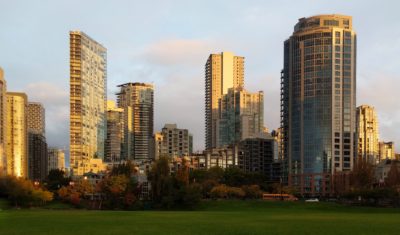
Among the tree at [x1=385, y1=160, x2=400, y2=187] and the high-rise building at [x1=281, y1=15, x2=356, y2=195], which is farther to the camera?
the high-rise building at [x1=281, y1=15, x2=356, y2=195]

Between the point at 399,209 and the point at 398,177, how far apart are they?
35270 millimetres

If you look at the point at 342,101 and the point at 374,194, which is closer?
the point at 374,194

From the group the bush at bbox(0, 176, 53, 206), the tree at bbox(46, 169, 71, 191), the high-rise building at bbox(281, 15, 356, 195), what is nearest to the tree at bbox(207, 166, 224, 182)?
the high-rise building at bbox(281, 15, 356, 195)

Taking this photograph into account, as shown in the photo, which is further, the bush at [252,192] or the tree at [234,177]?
the tree at [234,177]

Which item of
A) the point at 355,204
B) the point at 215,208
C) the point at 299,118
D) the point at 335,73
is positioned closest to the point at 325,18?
the point at 335,73

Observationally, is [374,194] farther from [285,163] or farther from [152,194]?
[285,163]

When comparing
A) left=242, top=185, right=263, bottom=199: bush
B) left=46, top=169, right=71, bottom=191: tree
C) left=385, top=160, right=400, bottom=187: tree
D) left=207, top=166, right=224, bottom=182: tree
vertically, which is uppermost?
left=385, top=160, right=400, bottom=187: tree

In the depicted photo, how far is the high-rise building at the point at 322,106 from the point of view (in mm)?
183875

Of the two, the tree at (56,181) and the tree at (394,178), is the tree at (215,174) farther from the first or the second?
the tree at (394,178)

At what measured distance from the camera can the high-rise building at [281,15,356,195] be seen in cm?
18388

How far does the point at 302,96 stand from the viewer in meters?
190

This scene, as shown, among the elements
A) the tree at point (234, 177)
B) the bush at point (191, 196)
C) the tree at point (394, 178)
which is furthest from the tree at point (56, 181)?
the tree at point (394, 178)

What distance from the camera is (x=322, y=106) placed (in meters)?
185

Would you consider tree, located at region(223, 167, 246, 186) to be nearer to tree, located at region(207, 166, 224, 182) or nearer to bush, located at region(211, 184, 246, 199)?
tree, located at region(207, 166, 224, 182)
